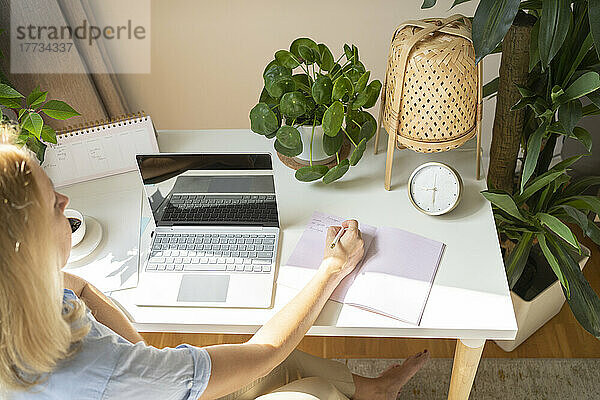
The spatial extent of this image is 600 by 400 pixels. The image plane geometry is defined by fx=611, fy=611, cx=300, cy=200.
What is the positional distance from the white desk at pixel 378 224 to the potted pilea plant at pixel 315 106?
75mm

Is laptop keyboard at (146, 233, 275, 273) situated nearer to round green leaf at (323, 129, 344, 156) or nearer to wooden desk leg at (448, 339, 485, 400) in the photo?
round green leaf at (323, 129, 344, 156)

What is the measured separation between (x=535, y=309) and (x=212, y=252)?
3.03ft

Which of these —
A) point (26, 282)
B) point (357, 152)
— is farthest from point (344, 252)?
point (26, 282)

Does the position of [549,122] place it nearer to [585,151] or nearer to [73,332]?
[585,151]

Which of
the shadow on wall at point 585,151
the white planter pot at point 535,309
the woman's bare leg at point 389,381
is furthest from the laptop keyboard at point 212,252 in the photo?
the shadow on wall at point 585,151

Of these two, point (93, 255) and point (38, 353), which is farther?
point (93, 255)

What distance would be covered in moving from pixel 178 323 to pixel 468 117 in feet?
2.40

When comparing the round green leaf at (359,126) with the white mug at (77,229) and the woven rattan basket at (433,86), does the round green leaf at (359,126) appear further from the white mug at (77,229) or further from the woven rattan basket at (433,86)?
the white mug at (77,229)

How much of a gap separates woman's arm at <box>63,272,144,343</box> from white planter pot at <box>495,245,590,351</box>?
962mm

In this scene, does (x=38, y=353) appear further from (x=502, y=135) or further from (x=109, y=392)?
(x=502, y=135)

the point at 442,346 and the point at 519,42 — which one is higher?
the point at 519,42

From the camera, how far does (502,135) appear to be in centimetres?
142

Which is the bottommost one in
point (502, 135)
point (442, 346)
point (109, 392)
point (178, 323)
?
point (442, 346)

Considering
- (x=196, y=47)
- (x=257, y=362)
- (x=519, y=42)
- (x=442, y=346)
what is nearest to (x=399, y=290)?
(x=257, y=362)
